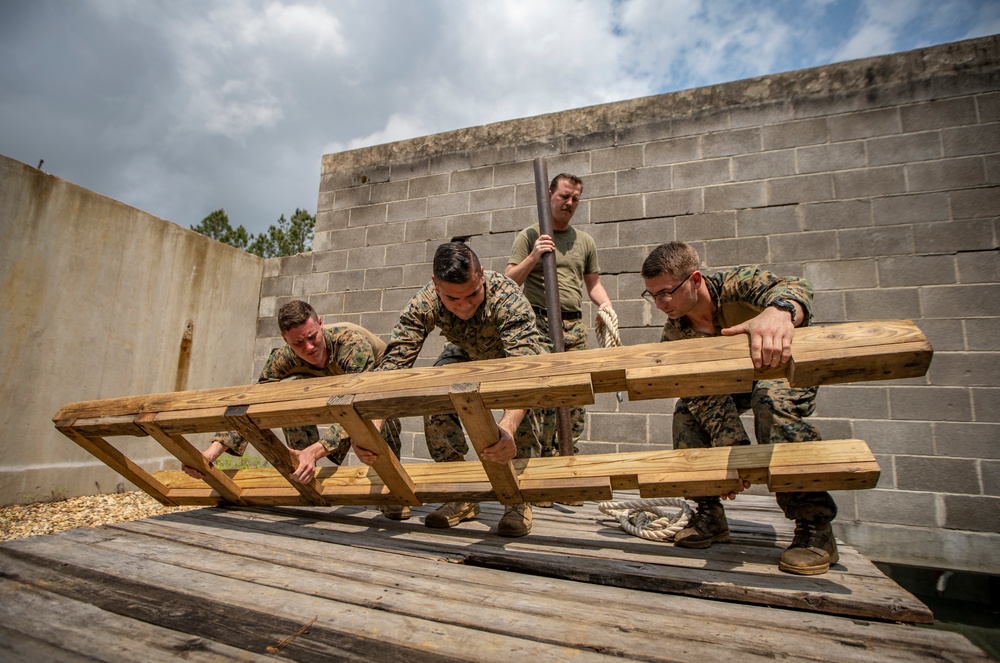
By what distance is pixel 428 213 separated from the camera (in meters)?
5.09

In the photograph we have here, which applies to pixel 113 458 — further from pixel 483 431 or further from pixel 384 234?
pixel 384 234

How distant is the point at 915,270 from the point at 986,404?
90 centimetres

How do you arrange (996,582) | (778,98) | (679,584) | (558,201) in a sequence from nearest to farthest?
1. (679,584)
2. (996,582)
3. (558,201)
4. (778,98)

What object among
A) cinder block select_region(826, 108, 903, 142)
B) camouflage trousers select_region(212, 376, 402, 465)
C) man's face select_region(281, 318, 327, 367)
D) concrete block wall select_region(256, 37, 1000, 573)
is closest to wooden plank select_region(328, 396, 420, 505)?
camouflage trousers select_region(212, 376, 402, 465)

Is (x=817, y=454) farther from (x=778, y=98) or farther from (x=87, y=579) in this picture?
(x=778, y=98)

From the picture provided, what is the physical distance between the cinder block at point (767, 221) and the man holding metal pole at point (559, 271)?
121 cm

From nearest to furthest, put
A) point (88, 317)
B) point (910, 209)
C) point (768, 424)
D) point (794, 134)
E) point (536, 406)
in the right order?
point (536, 406), point (768, 424), point (910, 209), point (794, 134), point (88, 317)

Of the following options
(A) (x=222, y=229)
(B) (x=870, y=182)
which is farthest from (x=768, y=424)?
(A) (x=222, y=229)

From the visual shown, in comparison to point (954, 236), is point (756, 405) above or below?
below

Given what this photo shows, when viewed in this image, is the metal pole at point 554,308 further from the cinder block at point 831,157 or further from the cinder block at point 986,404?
the cinder block at point 986,404

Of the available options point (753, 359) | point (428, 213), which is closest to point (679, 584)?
point (753, 359)

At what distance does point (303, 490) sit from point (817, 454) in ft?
6.58

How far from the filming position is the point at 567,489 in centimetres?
204

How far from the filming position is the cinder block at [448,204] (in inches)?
195
